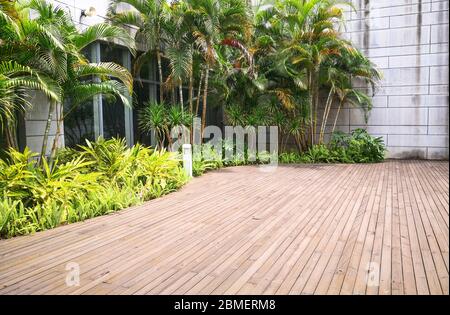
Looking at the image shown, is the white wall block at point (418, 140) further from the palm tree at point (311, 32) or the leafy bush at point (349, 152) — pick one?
the palm tree at point (311, 32)

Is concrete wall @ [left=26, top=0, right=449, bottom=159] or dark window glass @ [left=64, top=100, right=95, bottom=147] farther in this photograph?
concrete wall @ [left=26, top=0, right=449, bottom=159]

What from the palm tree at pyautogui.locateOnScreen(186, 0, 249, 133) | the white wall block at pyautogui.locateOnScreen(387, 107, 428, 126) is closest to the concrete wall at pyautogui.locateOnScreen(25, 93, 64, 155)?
the palm tree at pyautogui.locateOnScreen(186, 0, 249, 133)

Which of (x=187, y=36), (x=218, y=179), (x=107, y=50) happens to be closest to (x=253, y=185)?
(x=218, y=179)

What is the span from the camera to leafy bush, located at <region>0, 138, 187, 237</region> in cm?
468

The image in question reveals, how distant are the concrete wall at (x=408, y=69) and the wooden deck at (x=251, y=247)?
5.33 m

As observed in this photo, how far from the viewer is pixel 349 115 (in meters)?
12.3

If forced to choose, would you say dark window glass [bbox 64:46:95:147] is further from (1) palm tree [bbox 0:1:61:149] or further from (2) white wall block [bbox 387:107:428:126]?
(2) white wall block [bbox 387:107:428:126]

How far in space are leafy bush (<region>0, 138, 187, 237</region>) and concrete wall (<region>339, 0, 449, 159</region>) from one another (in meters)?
7.49

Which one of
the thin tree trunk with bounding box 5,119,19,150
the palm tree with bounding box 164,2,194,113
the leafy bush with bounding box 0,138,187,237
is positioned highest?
the palm tree with bounding box 164,2,194,113

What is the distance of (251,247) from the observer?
3.87 meters

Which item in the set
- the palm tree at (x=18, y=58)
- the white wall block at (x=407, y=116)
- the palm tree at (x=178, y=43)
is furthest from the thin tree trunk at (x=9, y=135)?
the white wall block at (x=407, y=116)

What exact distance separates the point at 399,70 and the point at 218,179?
6.80 metres

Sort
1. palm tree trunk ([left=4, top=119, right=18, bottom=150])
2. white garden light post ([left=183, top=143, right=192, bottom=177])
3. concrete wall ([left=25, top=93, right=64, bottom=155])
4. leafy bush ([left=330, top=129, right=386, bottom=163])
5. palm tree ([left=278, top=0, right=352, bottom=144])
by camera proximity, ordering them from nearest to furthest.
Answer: palm tree trunk ([left=4, top=119, right=18, bottom=150]) < concrete wall ([left=25, top=93, right=64, bottom=155]) < white garden light post ([left=183, top=143, right=192, bottom=177]) < palm tree ([left=278, top=0, right=352, bottom=144]) < leafy bush ([left=330, top=129, right=386, bottom=163])

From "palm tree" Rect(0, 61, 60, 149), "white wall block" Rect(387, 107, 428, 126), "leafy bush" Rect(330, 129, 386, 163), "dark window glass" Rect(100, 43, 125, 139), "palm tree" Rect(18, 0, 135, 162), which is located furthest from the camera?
"white wall block" Rect(387, 107, 428, 126)
